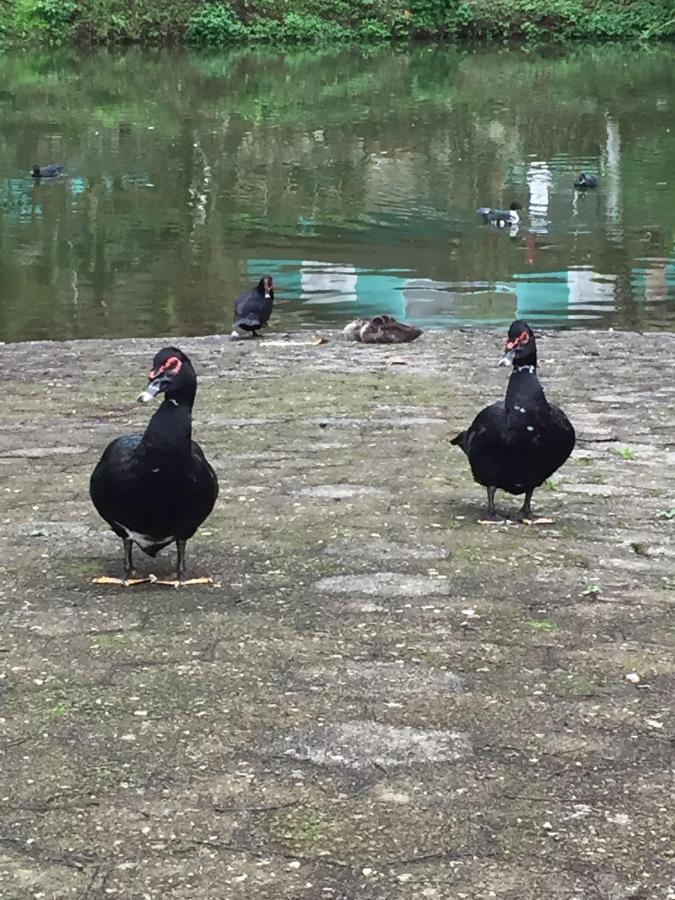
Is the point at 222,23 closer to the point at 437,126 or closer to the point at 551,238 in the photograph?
the point at 437,126

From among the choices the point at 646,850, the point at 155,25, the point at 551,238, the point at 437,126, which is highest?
the point at 155,25

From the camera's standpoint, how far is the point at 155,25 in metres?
52.2

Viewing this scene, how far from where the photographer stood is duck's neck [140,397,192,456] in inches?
204

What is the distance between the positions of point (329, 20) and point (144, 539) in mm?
52451

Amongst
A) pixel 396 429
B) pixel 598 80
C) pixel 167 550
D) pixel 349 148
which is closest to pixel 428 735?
pixel 167 550

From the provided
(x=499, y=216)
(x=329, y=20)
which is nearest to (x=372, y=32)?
(x=329, y=20)

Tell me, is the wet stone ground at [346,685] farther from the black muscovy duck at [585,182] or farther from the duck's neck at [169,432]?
the black muscovy duck at [585,182]

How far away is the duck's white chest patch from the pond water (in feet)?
27.7

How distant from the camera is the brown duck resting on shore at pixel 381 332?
1202 centimetres

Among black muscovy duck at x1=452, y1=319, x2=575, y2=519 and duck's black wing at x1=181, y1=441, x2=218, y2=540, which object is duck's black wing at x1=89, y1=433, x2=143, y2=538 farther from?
black muscovy duck at x1=452, y1=319, x2=575, y2=519

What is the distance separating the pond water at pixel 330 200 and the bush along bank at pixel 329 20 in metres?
10.6

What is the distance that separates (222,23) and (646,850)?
51836 mm

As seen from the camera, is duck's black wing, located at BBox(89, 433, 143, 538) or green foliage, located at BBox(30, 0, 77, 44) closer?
duck's black wing, located at BBox(89, 433, 143, 538)

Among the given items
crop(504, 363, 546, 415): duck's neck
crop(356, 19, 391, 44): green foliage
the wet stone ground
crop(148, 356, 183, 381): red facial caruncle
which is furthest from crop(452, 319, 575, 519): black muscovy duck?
crop(356, 19, 391, 44): green foliage
